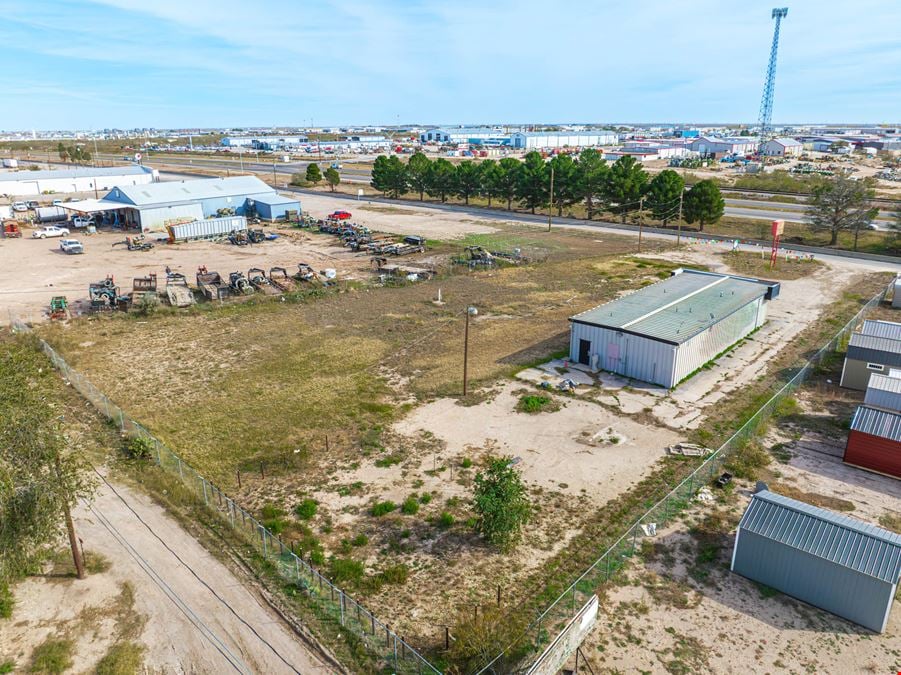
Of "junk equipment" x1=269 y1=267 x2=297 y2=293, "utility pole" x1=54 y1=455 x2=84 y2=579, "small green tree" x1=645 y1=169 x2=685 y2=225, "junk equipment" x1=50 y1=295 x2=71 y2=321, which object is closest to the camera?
"utility pole" x1=54 y1=455 x2=84 y2=579

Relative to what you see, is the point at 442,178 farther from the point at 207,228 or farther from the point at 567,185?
the point at 207,228

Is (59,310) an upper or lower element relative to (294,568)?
upper

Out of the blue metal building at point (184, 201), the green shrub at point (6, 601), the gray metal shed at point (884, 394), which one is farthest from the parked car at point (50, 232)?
the gray metal shed at point (884, 394)

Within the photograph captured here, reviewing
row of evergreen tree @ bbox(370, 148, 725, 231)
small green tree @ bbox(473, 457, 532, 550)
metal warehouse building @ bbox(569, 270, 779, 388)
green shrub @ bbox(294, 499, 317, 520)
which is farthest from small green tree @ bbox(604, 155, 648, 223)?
green shrub @ bbox(294, 499, 317, 520)

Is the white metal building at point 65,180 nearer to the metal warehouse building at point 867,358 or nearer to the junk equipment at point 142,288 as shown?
the junk equipment at point 142,288

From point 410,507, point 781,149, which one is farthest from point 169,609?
point 781,149

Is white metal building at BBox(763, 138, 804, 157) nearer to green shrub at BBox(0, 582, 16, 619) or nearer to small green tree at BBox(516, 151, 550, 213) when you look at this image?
small green tree at BBox(516, 151, 550, 213)

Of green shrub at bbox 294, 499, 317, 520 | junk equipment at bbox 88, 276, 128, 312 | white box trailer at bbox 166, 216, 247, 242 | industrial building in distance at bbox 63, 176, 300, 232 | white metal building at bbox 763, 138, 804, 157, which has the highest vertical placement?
white metal building at bbox 763, 138, 804, 157

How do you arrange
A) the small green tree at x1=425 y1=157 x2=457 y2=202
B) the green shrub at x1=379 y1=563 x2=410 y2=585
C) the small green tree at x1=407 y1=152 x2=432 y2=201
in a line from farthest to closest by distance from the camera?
the small green tree at x1=407 y1=152 x2=432 y2=201 → the small green tree at x1=425 y1=157 x2=457 y2=202 → the green shrub at x1=379 y1=563 x2=410 y2=585
